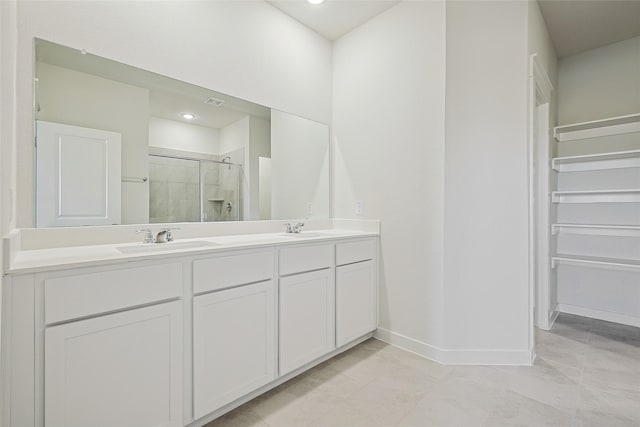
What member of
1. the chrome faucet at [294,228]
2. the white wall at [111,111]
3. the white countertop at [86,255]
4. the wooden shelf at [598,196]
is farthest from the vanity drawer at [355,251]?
the wooden shelf at [598,196]

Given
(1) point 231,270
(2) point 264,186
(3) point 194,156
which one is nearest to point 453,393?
(1) point 231,270

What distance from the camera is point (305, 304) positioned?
76.1 inches

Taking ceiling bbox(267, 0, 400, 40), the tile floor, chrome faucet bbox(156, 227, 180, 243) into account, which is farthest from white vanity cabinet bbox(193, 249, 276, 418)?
ceiling bbox(267, 0, 400, 40)

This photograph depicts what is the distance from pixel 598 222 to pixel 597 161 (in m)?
0.58

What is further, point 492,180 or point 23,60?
→ point 492,180

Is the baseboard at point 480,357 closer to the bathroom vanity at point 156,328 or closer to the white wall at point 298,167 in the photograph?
the bathroom vanity at point 156,328

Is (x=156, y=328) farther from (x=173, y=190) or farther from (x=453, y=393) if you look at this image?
(x=453, y=393)

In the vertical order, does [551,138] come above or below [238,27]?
below

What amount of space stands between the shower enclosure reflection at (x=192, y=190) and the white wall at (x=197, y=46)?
53 cm

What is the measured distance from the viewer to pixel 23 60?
1406mm

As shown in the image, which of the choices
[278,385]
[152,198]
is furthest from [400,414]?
[152,198]

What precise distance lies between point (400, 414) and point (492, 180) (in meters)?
1.57

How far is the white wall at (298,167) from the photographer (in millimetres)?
2521

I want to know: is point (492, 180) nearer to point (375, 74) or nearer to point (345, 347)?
point (375, 74)
